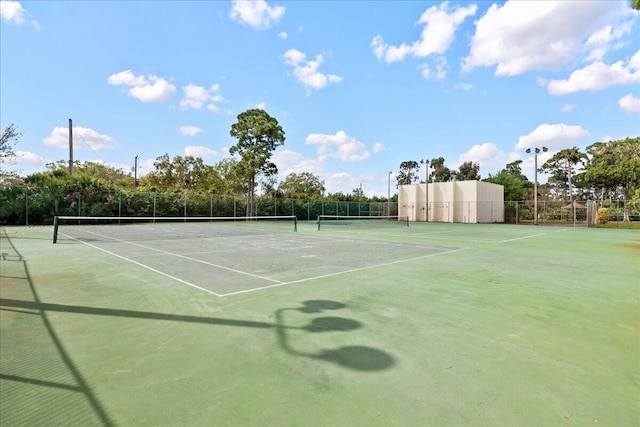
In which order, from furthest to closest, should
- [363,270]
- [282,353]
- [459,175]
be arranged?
[459,175] < [363,270] < [282,353]

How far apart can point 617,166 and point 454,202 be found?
20762 mm

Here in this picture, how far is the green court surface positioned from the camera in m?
2.22

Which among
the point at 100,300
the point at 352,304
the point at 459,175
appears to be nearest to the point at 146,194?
the point at 100,300

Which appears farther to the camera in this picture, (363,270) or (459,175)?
(459,175)

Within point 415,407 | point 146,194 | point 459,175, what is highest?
point 459,175

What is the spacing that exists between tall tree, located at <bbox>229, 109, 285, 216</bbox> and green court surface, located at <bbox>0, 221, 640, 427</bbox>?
2966 centimetres

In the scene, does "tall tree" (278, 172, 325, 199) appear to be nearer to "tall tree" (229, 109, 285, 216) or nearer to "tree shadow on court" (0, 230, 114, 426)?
"tall tree" (229, 109, 285, 216)

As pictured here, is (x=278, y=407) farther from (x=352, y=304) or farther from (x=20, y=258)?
(x=20, y=258)

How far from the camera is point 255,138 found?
36656mm

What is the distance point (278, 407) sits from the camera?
2240 millimetres

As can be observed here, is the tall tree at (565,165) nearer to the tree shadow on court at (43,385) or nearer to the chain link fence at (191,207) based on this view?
the chain link fence at (191,207)

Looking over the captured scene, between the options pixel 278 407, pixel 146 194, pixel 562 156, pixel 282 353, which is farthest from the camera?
pixel 562 156

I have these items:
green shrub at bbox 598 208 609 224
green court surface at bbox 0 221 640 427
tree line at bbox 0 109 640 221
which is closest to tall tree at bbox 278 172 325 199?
tree line at bbox 0 109 640 221

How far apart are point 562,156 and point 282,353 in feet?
214
